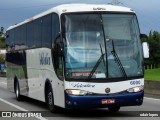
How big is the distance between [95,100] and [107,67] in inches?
38.7

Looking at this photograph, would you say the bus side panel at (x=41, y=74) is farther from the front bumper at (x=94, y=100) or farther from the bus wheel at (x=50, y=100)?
the front bumper at (x=94, y=100)

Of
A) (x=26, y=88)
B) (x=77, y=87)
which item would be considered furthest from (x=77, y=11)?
(x=26, y=88)

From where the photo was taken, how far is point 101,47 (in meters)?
14.3

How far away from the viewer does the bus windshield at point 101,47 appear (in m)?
14.1

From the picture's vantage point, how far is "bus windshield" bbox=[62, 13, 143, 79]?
1409 cm

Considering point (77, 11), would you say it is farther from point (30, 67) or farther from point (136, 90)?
point (30, 67)

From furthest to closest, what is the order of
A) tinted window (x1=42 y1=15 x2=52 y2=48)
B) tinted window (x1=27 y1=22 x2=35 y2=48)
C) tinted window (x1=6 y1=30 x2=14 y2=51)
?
1. tinted window (x1=6 y1=30 x2=14 y2=51)
2. tinted window (x1=27 y1=22 x2=35 y2=48)
3. tinted window (x1=42 y1=15 x2=52 y2=48)

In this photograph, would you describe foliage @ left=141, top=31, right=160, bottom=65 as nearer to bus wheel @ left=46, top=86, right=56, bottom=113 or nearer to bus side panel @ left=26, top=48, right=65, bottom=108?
bus side panel @ left=26, top=48, right=65, bottom=108

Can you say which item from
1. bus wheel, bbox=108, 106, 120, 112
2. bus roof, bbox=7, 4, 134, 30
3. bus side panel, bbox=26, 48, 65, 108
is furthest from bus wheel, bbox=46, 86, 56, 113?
bus roof, bbox=7, 4, 134, 30

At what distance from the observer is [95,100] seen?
13.9m

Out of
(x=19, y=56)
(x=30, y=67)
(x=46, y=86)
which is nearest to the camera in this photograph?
(x=46, y=86)

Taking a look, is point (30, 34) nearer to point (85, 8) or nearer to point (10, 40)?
point (85, 8)

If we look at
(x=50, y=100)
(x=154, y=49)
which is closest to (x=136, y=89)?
(x=50, y=100)

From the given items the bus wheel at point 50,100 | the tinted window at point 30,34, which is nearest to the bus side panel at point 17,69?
the tinted window at point 30,34
